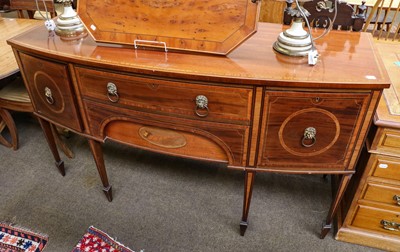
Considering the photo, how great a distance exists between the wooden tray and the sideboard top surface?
42mm

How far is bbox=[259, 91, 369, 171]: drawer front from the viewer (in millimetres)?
1058

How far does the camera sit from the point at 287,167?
124 cm

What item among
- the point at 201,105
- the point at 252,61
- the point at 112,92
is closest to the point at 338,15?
the point at 252,61

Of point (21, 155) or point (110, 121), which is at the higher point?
point (110, 121)

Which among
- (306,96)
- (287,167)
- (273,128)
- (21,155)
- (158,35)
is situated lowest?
(21,155)

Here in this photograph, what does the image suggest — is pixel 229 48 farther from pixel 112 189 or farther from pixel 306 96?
pixel 112 189

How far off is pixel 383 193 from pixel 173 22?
1.15m

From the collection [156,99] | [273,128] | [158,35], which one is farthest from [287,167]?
[158,35]

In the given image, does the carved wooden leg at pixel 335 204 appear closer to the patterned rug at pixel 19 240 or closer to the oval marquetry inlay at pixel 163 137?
the oval marquetry inlay at pixel 163 137

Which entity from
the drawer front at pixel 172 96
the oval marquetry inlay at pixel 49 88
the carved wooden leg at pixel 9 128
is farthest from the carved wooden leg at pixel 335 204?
the carved wooden leg at pixel 9 128

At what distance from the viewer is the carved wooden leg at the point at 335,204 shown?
50.9 inches

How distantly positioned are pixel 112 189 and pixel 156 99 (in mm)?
915

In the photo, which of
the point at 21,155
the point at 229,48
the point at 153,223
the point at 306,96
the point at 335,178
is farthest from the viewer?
the point at 21,155

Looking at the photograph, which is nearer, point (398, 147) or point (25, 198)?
point (398, 147)
